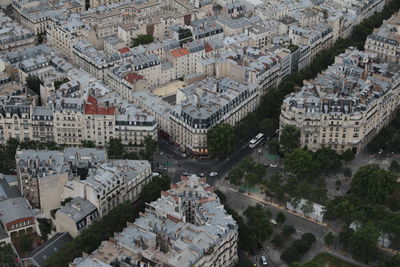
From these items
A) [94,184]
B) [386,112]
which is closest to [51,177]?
[94,184]

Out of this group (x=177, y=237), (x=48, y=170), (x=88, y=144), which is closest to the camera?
(x=177, y=237)

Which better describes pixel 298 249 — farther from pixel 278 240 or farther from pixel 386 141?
pixel 386 141

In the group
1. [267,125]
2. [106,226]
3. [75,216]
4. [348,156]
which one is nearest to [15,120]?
[75,216]

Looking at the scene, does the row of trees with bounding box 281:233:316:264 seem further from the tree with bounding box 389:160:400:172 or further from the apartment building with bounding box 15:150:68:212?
the apartment building with bounding box 15:150:68:212

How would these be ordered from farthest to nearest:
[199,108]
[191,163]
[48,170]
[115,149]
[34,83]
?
[34,83] → [199,108] → [191,163] → [115,149] → [48,170]

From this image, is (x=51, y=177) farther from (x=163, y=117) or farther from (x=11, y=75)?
(x=11, y=75)
